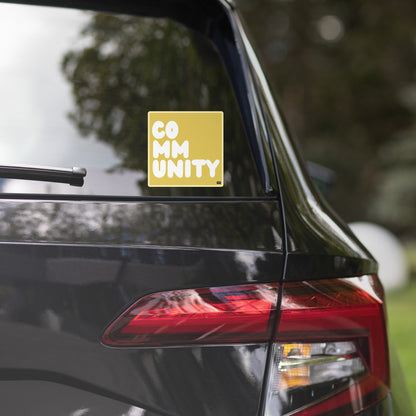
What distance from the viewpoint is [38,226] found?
1.10 metres

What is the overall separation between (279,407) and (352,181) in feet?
80.2

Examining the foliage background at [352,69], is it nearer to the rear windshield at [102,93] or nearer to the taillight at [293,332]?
the rear windshield at [102,93]

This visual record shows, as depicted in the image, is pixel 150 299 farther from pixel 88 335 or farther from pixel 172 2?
pixel 172 2

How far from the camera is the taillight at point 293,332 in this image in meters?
1.09

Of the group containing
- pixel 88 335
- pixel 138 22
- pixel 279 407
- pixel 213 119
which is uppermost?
pixel 138 22

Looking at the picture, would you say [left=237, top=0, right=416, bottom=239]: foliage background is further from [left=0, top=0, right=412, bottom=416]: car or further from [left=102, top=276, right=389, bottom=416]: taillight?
[left=102, top=276, right=389, bottom=416]: taillight

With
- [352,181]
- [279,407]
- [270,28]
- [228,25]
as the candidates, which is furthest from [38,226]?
[352,181]

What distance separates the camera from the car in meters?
1.05

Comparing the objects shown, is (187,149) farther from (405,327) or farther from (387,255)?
(387,255)

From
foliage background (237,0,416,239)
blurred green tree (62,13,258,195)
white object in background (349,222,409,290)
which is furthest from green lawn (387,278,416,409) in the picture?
foliage background (237,0,416,239)

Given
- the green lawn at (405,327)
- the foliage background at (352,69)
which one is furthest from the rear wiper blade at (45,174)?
the foliage background at (352,69)

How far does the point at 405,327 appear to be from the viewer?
238 inches

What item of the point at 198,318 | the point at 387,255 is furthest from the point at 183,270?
the point at 387,255

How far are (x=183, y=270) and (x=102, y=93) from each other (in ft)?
2.16
